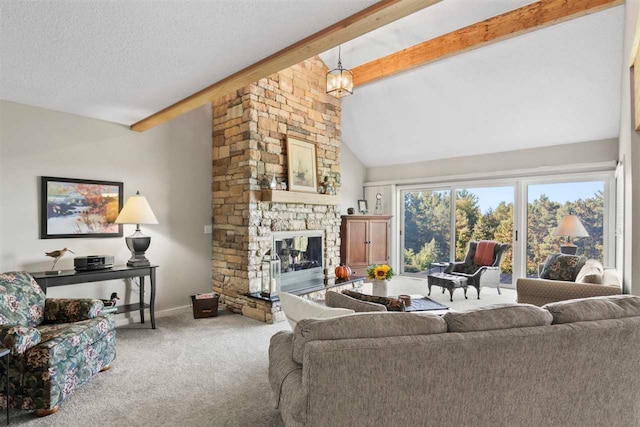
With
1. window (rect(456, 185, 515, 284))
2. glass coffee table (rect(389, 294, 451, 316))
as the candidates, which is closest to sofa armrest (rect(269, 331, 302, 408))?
glass coffee table (rect(389, 294, 451, 316))

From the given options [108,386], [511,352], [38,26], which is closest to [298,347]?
[511,352]

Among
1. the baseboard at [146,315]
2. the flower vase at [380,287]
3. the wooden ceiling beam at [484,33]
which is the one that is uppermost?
the wooden ceiling beam at [484,33]

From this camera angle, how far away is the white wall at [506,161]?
5.38 m

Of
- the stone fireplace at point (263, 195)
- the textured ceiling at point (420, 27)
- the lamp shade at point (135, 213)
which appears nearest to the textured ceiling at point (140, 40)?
the lamp shade at point (135, 213)

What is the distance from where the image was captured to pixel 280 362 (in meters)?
1.72

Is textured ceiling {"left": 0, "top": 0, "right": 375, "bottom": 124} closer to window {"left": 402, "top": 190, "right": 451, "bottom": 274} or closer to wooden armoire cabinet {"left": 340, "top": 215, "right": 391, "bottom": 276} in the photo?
wooden armoire cabinet {"left": 340, "top": 215, "right": 391, "bottom": 276}

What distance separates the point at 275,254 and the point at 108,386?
226 centimetres

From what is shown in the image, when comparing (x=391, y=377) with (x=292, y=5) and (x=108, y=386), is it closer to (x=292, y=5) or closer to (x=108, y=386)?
(x=292, y=5)

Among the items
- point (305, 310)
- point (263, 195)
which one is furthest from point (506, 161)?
point (305, 310)

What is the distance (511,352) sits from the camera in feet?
4.95

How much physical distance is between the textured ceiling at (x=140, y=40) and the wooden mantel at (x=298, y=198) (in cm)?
170

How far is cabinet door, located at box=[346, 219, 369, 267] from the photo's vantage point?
6.74 meters

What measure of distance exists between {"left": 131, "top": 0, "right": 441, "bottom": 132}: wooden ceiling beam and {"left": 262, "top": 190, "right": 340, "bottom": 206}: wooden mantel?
1.51 metres

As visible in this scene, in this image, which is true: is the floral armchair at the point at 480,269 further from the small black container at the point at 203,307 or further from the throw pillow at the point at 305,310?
the throw pillow at the point at 305,310
